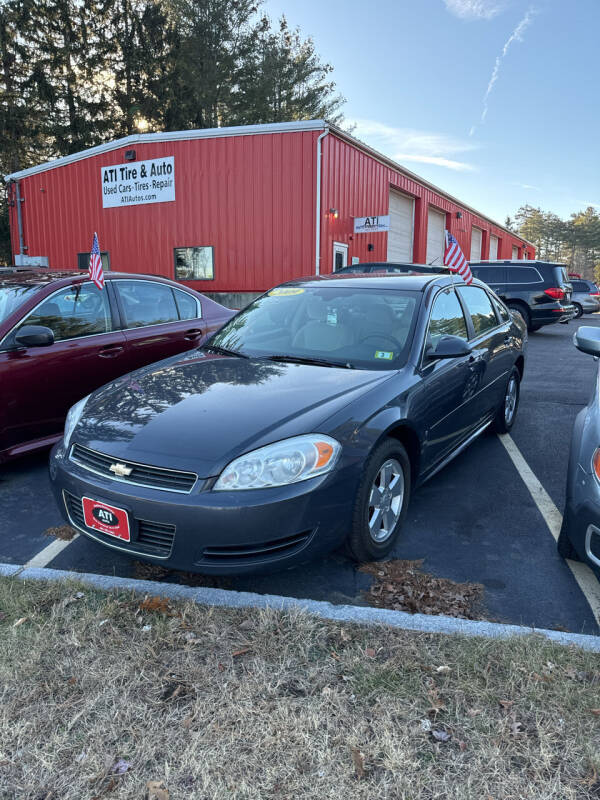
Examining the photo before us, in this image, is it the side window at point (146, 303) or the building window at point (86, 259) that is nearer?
the side window at point (146, 303)

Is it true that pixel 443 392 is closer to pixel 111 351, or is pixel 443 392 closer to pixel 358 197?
pixel 111 351

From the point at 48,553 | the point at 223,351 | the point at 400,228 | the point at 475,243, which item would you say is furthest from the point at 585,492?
the point at 475,243

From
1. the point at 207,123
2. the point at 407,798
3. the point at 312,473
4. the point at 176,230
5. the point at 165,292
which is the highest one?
the point at 207,123

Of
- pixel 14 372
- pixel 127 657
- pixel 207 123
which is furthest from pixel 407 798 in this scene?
pixel 207 123

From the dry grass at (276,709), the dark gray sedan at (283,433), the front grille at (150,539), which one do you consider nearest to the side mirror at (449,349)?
the dark gray sedan at (283,433)

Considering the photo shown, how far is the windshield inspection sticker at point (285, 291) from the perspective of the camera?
421 cm

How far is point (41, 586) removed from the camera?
2.69m

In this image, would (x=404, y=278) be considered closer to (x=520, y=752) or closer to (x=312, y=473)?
(x=312, y=473)

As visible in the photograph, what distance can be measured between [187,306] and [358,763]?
15.1ft

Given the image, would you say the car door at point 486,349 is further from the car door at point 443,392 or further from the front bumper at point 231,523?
the front bumper at point 231,523

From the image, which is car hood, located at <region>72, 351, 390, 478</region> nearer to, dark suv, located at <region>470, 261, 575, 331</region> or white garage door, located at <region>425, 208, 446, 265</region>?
dark suv, located at <region>470, 261, 575, 331</region>

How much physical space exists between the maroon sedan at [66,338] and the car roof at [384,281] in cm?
152

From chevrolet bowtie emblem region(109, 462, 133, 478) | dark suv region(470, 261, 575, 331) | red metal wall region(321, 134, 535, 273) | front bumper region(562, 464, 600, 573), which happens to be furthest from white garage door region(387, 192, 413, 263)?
chevrolet bowtie emblem region(109, 462, 133, 478)

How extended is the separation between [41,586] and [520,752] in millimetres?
2139
